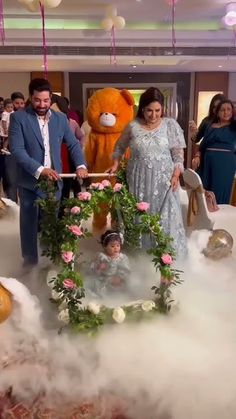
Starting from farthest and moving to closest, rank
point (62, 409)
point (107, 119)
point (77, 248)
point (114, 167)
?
point (107, 119)
point (114, 167)
point (77, 248)
point (62, 409)

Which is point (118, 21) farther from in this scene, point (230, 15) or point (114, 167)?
point (114, 167)

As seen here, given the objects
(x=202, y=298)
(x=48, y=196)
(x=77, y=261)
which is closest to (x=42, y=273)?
(x=77, y=261)

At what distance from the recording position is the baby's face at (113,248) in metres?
2.37

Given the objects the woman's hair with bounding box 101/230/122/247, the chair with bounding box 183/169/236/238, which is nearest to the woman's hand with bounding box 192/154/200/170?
the chair with bounding box 183/169/236/238

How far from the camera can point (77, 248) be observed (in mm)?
2258

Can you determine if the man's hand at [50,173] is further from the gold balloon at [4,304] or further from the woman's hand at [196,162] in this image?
the woman's hand at [196,162]

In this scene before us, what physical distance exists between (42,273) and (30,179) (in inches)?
23.2

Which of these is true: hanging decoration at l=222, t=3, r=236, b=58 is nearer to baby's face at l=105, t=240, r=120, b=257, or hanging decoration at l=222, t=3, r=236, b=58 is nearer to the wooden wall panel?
the wooden wall panel

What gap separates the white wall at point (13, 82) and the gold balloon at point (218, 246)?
6354 millimetres

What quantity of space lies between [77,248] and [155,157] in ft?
2.51

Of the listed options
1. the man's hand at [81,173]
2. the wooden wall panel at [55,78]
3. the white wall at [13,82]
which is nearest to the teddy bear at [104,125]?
the man's hand at [81,173]

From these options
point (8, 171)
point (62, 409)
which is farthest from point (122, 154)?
point (8, 171)

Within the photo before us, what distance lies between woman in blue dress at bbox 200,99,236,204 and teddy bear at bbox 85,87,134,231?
0.87 metres

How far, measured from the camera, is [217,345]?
197 cm
